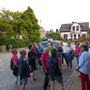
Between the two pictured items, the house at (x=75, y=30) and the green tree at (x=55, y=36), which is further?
the house at (x=75, y=30)

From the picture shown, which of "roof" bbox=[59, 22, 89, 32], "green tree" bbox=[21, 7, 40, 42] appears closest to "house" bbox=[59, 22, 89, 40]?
"roof" bbox=[59, 22, 89, 32]

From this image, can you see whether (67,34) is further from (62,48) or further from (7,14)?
(62,48)

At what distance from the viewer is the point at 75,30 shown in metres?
53.7

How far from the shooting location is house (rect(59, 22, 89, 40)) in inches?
2087

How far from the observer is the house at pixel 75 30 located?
5302 centimetres

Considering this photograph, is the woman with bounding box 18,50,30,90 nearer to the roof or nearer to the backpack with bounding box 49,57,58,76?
the backpack with bounding box 49,57,58,76

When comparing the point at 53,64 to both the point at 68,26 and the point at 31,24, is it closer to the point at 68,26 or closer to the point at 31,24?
the point at 31,24

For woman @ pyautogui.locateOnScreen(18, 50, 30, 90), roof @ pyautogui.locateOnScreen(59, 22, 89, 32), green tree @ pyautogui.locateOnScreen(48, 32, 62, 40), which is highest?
roof @ pyautogui.locateOnScreen(59, 22, 89, 32)

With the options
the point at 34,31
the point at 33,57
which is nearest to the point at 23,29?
the point at 34,31

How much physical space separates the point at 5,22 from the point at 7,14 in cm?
252

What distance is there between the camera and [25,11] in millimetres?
36469

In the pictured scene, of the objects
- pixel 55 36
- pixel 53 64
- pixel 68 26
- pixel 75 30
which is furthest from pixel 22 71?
pixel 68 26

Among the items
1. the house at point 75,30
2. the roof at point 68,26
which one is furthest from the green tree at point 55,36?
the roof at point 68,26

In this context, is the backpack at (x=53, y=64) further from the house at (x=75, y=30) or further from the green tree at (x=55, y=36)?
the house at (x=75, y=30)
